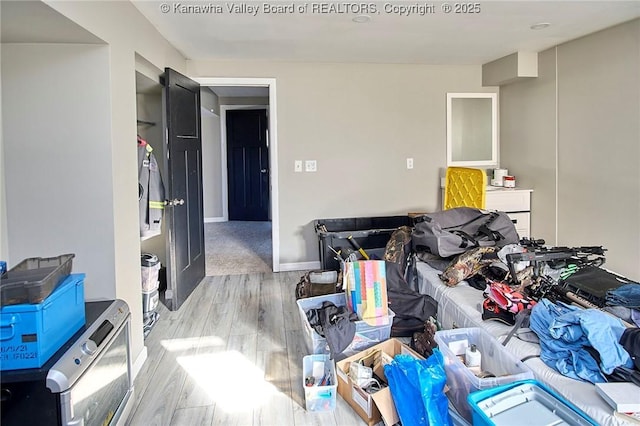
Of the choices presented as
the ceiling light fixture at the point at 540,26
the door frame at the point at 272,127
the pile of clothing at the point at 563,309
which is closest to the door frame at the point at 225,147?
the door frame at the point at 272,127

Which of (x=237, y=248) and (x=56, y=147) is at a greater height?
(x=56, y=147)

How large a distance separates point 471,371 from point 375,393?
449mm

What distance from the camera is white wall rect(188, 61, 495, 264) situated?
473cm

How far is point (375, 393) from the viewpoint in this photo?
80.0 inches

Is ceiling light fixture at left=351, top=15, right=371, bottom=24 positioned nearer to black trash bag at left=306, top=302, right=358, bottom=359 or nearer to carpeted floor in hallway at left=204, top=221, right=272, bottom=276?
black trash bag at left=306, top=302, right=358, bottom=359

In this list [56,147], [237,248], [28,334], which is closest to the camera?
[28,334]

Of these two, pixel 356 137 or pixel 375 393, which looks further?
pixel 356 137

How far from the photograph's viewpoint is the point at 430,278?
2965mm

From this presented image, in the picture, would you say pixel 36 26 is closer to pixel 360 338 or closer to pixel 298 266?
pixel 360 338

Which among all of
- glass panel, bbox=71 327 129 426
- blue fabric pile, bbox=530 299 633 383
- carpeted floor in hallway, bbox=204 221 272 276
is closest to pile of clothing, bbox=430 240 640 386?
blue fabric pile, bbox=530 299 633 383

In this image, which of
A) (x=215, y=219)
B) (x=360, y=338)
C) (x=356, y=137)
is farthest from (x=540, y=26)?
(x=215, y=219)

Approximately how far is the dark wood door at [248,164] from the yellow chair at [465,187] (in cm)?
426

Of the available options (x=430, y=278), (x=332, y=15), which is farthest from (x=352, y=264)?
(x=332, y=15)

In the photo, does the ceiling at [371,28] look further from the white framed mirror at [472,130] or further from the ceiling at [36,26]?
the ceiling at [36,26]
